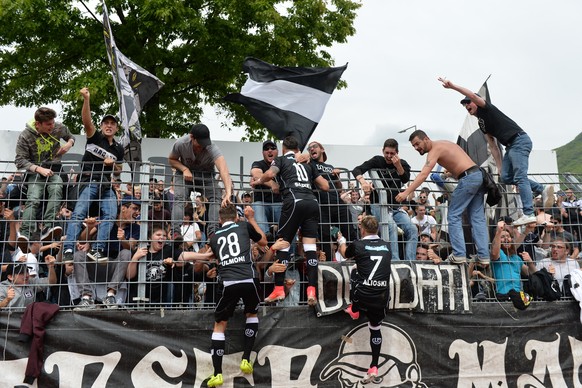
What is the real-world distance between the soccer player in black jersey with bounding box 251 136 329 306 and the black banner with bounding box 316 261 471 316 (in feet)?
0.86

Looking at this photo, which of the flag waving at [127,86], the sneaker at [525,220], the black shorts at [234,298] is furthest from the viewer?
the flag waving at [127,86]

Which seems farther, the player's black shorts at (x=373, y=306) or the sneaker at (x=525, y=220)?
the sneaker at (x=525, y=220)

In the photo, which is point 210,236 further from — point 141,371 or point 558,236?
point 558,236

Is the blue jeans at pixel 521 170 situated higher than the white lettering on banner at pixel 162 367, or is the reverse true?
the blue jeans at pixel 521 170

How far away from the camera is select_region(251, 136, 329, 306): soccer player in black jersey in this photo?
7.95 meters

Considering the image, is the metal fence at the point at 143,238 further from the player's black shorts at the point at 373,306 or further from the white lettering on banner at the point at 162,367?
the player's black shorts at the point at 373,306

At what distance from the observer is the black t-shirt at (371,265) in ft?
25.7

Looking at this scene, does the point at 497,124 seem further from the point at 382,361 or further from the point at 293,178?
the point at 382,361

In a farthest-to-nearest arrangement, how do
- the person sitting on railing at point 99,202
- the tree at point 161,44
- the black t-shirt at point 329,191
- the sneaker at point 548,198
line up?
the tree at point 161,44 → the sneaker at point 548,198 → the black t-shirt at point 329,191 → the person sitting on railing at point 99,202

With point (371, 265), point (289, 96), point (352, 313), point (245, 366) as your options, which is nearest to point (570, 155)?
point (289, 96)

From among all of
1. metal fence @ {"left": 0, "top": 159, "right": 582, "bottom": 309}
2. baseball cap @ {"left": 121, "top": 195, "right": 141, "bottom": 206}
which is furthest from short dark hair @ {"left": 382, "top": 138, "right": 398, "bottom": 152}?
baseball cap @ {"left": 121, "top": 195, "right": 141, "bottom": 206}

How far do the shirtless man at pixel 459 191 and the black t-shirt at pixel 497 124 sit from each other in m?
0.84

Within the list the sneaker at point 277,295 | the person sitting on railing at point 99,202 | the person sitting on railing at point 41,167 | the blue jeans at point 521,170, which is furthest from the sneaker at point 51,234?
the blue jeans at point 521,170

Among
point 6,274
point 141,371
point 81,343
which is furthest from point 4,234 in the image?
point 141,371
